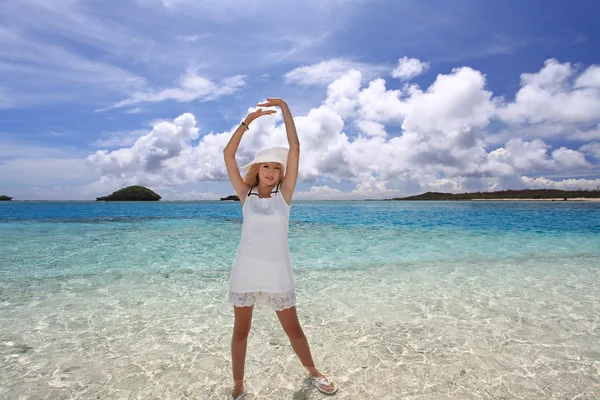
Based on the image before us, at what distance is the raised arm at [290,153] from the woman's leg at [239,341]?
46.9 inches

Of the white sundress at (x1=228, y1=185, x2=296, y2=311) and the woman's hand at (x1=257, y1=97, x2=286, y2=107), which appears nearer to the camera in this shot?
the white sundress at (x1=228, y1=185, x2=296, y2=311)

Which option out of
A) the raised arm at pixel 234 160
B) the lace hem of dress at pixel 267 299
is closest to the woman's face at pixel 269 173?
the raised arm at pixel 234 160

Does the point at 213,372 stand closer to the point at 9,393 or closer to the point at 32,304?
the point at 9,393

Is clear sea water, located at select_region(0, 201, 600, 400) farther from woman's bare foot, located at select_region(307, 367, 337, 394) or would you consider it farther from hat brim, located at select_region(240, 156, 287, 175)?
hat brim, located at select_region(240, 156, 287, 175)

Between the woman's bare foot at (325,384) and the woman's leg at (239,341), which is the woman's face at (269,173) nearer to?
the woman's leg at (239,341)

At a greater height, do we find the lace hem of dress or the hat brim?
the hat brim

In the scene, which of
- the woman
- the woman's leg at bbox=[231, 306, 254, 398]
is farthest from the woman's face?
the woman's leg at bbox=[231, 306, 254, 398]

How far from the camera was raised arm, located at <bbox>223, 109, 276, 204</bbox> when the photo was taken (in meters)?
3.46

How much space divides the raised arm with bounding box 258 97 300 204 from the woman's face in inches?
4.4

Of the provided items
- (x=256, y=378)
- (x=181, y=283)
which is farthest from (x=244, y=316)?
(x=181, y=283)

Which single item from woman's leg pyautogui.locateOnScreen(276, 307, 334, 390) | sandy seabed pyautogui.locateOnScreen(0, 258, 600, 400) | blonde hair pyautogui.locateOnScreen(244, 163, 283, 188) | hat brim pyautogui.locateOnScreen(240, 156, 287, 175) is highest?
hat brim pyautogui.locateOnScreen(240, 156, 287, 175)

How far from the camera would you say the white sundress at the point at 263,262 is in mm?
3205

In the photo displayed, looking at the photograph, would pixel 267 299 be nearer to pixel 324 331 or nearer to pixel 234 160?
pixel 234 160

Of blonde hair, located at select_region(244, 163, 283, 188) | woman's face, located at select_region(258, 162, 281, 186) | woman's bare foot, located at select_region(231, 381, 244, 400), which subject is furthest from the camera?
woman's bare foot, located at select_region(231, 381, 244, 400)
